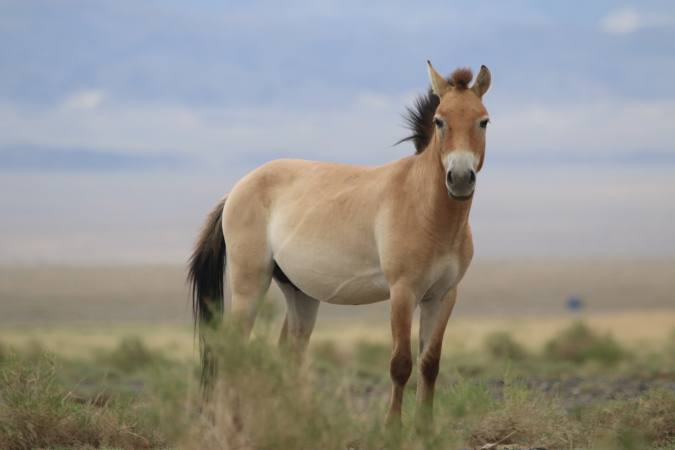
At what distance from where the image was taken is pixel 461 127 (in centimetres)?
475

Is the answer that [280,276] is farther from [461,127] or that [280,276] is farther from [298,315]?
[461,127]

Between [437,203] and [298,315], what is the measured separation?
7.56 ft

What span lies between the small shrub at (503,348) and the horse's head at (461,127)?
13.5 meters

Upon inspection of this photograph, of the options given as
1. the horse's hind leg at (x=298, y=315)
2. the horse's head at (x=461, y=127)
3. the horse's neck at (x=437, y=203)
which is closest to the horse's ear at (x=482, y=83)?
the horse's head at (x=461, y=127)

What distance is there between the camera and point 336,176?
6.21 metres

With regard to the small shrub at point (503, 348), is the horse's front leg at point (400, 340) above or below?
above

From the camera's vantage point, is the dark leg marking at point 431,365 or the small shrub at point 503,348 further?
the small shrub at point 503,348

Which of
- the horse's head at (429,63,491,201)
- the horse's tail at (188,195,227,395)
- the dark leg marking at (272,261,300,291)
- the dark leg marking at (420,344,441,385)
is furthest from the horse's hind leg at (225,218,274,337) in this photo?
the horse's head at (429,63,491,201)

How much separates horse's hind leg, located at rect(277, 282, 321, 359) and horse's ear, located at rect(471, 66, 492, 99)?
113 inches

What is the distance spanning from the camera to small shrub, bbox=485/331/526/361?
1766 cm

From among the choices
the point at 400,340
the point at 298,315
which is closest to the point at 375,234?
the point at 400,340

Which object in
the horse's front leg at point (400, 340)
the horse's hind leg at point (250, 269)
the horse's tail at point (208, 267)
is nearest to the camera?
the horse's front leg at point (400, 340)

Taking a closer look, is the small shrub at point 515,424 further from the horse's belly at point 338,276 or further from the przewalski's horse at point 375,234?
the horse's belly at point 338,276

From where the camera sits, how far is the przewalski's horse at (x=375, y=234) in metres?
5.03
